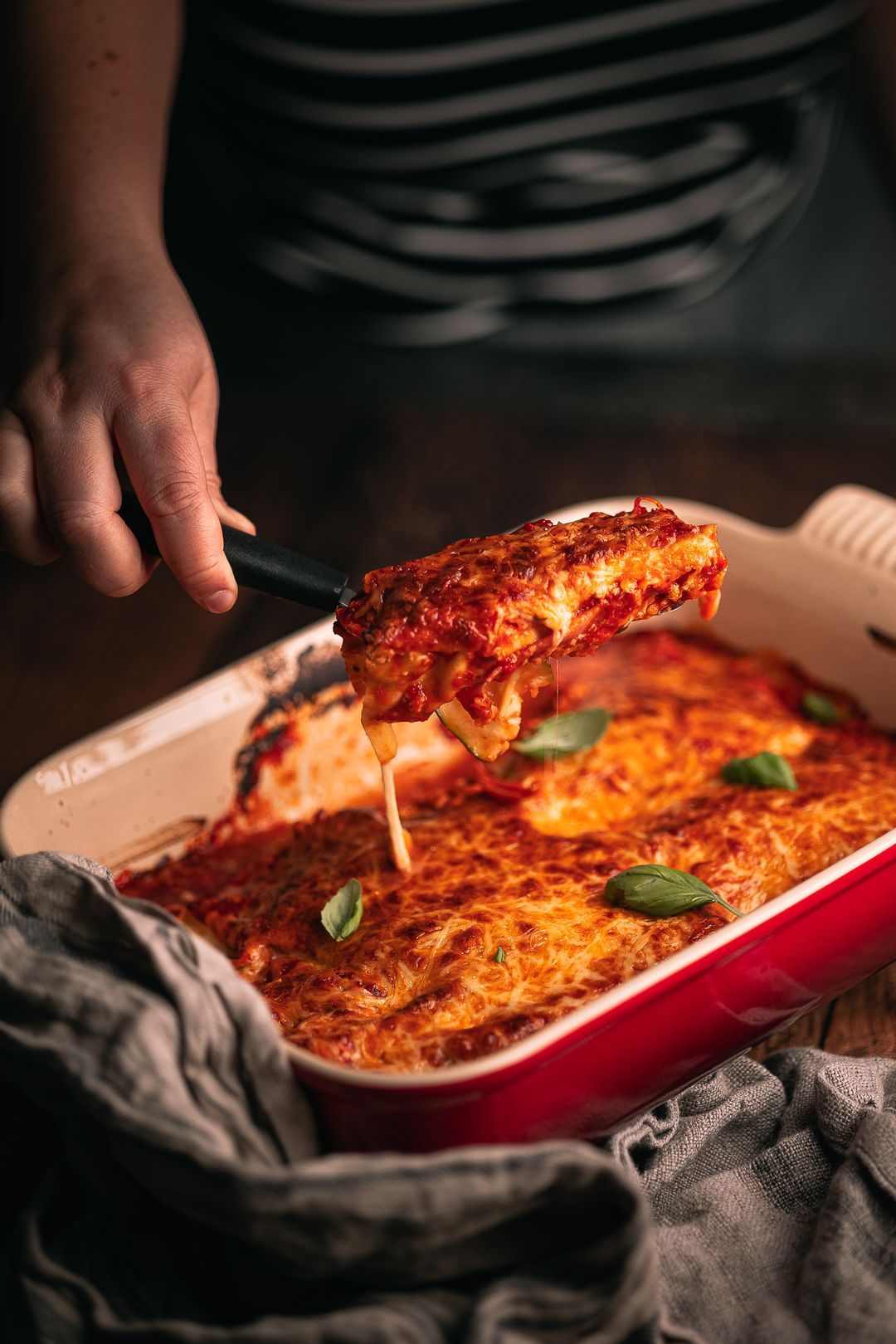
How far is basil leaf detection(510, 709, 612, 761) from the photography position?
2.55 meters

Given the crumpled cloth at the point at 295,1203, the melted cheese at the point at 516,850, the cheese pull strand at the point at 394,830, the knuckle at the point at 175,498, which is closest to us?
the crumpled cloth at the point at 295,1203

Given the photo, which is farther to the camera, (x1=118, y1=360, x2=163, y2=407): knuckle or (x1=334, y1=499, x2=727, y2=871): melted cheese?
(x1=118, y1=360, x2=163, y2=407): knuckle

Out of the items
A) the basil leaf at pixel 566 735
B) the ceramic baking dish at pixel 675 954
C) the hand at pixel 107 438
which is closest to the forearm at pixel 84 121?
the hand at pixel 107 438

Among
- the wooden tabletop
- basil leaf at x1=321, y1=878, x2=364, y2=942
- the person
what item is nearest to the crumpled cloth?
basil leaf at x1=321, y1=878, x2=364, y2=942

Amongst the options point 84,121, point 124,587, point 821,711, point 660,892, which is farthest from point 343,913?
point 84,121

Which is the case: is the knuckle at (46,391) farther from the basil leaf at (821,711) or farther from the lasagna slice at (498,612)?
the basil leaf at (821,711)

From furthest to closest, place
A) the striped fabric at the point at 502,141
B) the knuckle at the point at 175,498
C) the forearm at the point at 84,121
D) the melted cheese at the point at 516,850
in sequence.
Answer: the striped fabric at the point at 502,141
the forearm at the point at 84,121
the knuckle at the point at 175,498
the melted cheese at the point at 516,850

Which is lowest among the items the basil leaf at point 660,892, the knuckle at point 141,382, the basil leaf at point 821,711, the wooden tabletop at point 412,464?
the wooden tabletop at point 412,464

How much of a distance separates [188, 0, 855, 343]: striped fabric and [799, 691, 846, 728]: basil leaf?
201cm

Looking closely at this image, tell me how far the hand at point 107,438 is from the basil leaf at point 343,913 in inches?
20.9

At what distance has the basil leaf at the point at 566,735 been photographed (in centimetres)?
255

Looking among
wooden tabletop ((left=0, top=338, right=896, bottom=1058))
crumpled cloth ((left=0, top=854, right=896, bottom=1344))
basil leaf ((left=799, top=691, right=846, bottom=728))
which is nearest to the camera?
crumpled cloth ((left=0, top=854, right=896, bottom=1344))

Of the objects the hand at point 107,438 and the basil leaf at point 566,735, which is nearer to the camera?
the hand at point 107,438

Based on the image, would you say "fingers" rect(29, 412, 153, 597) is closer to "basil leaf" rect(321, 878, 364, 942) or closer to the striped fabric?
"basil leaf" rect(321, 878, 364, 942)
